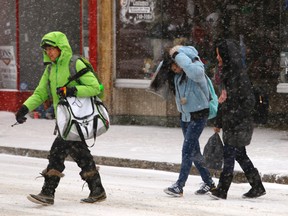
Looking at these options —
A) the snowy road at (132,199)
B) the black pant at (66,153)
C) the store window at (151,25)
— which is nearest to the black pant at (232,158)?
the snowy road at (132,199)

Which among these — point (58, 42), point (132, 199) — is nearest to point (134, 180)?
point (132, 199)

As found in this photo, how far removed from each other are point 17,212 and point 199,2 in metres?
8.90

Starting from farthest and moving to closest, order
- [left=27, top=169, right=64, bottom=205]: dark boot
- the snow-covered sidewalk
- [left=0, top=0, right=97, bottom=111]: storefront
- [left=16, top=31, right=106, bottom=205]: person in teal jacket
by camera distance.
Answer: [left=0, top=0, right=97, bottom=111]: storefront
the snow-covered sidewalk
[left=27, top=169, right=64, bottom=205]: dark boot
[left=16, top=31, right=106, bottom=205]: person in teal jacket

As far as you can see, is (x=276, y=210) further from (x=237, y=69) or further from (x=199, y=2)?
(x=199, y=2)

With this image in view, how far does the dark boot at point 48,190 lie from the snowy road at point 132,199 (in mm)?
77

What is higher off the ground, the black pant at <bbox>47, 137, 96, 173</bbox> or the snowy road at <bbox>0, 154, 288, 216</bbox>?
the black pant at <bbox>47, 137, 96, 173</bbox>

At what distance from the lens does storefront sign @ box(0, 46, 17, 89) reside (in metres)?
19.3

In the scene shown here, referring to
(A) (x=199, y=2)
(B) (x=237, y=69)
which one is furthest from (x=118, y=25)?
(B) (x=237, y=69)

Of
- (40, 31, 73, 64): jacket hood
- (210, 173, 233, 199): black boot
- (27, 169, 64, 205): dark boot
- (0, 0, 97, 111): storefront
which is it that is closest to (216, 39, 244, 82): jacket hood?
(210, 173, 233, 199): black boot

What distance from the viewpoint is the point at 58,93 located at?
8.95 m

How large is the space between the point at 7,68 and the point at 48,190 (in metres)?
10.7

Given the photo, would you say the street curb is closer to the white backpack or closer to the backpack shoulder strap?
the white backpack

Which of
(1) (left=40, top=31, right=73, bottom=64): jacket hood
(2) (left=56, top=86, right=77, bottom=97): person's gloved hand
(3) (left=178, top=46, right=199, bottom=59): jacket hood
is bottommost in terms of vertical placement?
(2) (left=56, top=86, right=77, bottom=97): person's gloved hand

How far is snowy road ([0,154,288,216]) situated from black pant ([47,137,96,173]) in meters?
0.41
